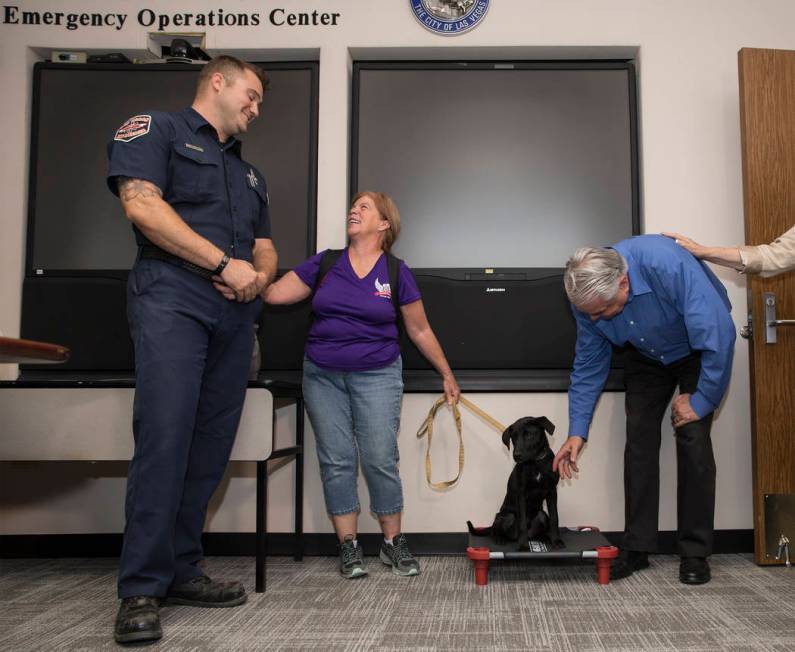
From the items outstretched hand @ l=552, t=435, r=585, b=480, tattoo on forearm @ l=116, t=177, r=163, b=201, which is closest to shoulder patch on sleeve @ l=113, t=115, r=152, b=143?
tattoo on forearm @ l=116, t=177, r=163, b=201

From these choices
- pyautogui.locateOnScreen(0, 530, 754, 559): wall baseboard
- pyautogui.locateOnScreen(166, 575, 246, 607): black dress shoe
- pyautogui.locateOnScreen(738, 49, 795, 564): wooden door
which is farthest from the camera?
pyautogui.locateOnScreen(0, 530, 754, 559): wall baseboard

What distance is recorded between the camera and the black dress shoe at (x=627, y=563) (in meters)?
2.52

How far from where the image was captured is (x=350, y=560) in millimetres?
2592

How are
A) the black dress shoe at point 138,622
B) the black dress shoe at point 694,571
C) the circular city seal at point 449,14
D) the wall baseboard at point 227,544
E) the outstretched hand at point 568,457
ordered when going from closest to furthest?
the black dress shoe at point 138,622, the black dress shoe at point 694,571, the outstretched hand at point 568,457, the wall baseboard at point 227,544, the circular city seal at point 449,14

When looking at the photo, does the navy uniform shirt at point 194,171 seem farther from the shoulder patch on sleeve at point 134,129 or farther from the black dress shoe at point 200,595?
the black dress shoe at point 200,595

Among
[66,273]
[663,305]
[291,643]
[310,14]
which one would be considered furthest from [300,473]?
[310,14]

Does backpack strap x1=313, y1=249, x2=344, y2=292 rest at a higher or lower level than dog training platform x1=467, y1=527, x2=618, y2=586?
higher

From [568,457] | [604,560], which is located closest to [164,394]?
[568,457]

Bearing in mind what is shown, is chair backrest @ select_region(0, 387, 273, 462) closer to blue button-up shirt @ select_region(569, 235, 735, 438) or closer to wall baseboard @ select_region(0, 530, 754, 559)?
wall baseboard @ select_region(0, 530, 754, 559)

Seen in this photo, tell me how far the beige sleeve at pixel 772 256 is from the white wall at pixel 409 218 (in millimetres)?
503

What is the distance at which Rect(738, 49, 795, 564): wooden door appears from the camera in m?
2.79

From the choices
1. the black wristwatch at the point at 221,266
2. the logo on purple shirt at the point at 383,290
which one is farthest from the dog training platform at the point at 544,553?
the black wristwatch at the point at 221,266

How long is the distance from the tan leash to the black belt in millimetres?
1212

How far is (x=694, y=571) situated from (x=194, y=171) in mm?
2167
